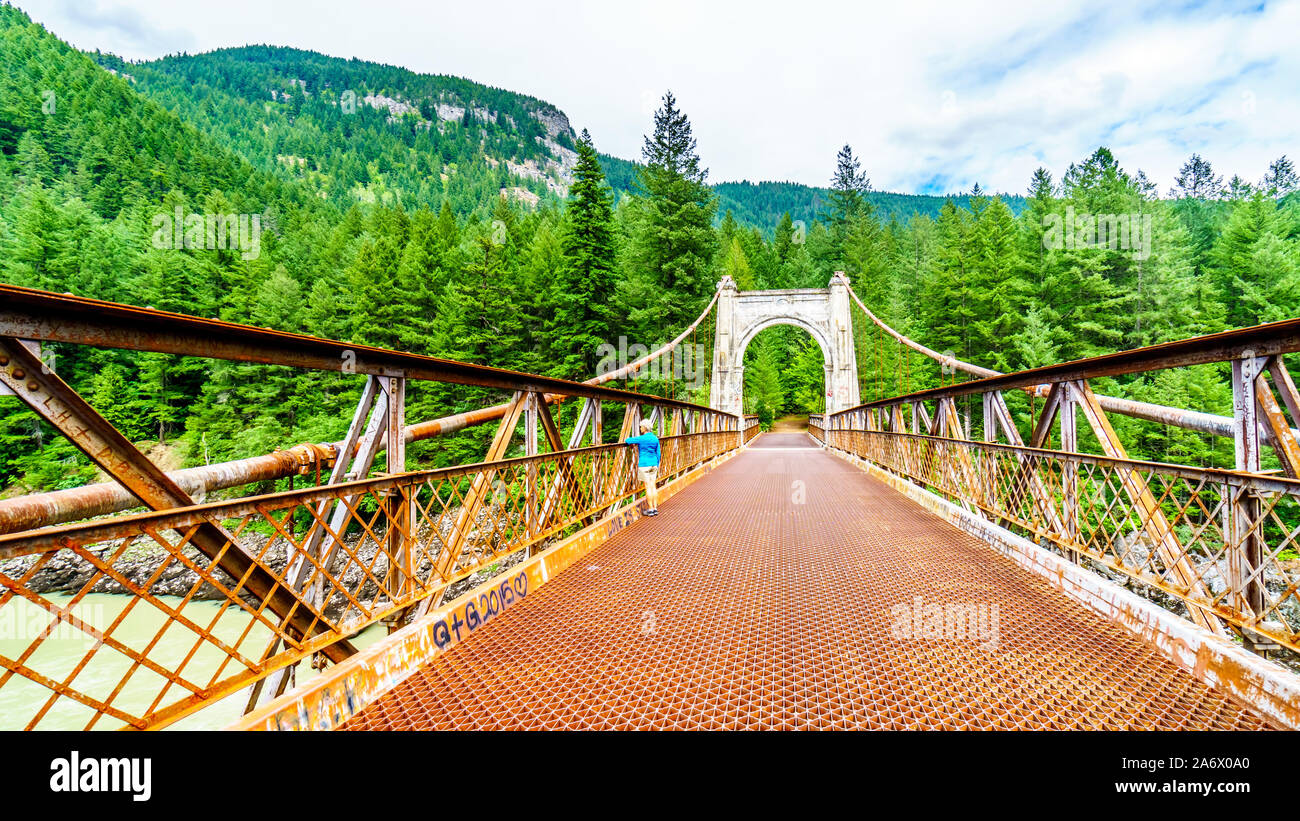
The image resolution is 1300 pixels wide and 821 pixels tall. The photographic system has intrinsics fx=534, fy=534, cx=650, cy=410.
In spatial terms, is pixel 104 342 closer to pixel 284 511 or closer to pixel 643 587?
pixel 284 511

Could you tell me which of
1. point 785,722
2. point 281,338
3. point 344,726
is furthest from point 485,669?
point 281,338

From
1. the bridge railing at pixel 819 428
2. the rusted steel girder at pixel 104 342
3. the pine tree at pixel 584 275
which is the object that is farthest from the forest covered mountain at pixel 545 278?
the rusted steel girder at pixel 104 342

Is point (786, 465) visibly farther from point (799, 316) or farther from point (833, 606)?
point (799, 316)

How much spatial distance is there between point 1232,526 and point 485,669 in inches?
117

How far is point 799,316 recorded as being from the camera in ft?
102

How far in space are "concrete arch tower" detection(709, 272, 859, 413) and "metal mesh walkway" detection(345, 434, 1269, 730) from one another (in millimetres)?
25788

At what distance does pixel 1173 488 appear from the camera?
2355 mm
